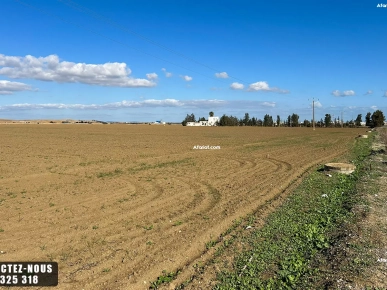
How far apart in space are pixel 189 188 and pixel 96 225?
470 centimetres

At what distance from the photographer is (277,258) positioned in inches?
213

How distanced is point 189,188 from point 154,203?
2.42 metres

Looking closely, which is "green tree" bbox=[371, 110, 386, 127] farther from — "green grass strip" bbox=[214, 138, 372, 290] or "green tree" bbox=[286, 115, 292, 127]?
"green grass strip" bbox=[214, 138, 372, 290]

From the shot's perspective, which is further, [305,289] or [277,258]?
[277,258]

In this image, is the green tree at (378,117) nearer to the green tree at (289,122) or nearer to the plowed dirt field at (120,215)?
the green tree at (289,122)

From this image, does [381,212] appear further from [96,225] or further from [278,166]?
[278,166]

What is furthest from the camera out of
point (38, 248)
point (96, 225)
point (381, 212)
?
point (381, 212)

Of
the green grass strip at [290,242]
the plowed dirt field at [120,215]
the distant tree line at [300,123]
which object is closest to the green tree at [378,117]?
the distant tree line at [300,123]

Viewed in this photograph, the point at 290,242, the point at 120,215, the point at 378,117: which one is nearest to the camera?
the point at 290,242

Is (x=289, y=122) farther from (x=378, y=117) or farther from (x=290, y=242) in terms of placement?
(x=290, y=242)

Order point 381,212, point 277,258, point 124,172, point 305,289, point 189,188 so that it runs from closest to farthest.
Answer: point 305,289 → point 277,258 → point 381,212 → point 189,188 → point 124,172

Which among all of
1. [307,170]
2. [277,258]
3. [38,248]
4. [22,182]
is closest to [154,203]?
[38,248]

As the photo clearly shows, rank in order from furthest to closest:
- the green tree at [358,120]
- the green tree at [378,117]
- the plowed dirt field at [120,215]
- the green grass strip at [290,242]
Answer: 1. the green tree at [358,120]
2. the green tree at [378,117]
3. the plowed dirt field at [120,215]
4. the green grass strip at [290,242]

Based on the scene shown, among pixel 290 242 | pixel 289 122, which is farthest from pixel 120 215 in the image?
pixel 289 122
